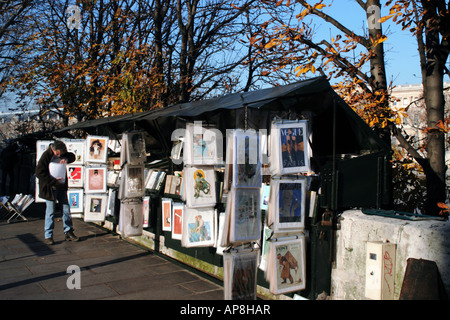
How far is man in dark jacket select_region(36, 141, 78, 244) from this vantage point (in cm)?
785

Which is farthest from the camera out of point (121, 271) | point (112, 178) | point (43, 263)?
point (112, 178)

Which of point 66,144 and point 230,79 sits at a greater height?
point 230,79

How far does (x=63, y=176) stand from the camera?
8031 millimetres

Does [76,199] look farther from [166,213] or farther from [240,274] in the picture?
[240,274]

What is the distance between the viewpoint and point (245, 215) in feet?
13.4

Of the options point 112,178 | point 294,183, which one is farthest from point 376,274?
point 112,178

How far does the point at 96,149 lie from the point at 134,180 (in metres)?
1.48

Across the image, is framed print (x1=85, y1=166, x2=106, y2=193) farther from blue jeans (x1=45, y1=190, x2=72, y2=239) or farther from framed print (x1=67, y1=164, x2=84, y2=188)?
blue jeans (x1=45, y1=190, x2=72, y2=239)

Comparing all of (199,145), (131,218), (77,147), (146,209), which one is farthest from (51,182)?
(199,145)

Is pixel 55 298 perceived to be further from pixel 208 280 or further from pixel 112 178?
pixel 112 178

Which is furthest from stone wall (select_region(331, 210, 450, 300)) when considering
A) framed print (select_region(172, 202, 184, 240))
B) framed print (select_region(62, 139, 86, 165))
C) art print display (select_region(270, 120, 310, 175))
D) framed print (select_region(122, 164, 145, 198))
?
framed print (select_region(62, 139, 86, 165))

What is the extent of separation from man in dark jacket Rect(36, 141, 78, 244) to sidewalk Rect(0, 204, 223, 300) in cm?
56

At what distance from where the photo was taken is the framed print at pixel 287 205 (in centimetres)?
393
